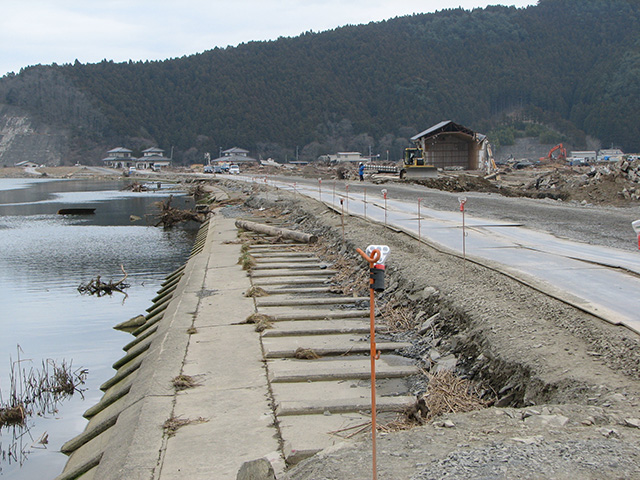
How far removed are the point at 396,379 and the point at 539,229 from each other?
37.6 feet

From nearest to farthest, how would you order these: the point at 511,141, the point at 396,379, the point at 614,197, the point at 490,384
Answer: the point at 490,384, the point at 396,379, the point at 614,197, the point at 511,141

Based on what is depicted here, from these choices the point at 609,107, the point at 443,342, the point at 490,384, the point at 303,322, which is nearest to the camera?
the point at 490,384

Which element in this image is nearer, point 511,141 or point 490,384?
point 490,384

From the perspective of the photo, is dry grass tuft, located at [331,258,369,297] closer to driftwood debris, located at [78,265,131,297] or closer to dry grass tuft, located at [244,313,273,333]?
dry grass tuft, located at [244,313,273,333]

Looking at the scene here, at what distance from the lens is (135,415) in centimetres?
800

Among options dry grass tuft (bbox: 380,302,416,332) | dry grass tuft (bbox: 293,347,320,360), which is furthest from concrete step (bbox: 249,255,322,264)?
dry grass tuft (bbox: 293,347,320,360)

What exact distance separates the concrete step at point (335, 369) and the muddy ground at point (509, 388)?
1.34 feet

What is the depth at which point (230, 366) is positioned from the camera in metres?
9.68

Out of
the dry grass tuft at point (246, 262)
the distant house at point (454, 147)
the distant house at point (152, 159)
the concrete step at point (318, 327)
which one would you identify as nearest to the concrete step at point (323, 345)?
the concrete step at point (318, 327)

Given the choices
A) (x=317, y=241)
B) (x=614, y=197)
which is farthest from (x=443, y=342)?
(x=614, y=197)

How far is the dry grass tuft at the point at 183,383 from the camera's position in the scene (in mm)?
8844

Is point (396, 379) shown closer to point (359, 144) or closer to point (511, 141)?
point (511, 141)

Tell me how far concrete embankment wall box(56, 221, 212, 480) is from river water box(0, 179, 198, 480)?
0.62m

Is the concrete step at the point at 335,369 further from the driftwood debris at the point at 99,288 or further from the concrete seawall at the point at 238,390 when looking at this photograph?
the driftwood debris at the point at 99,288
